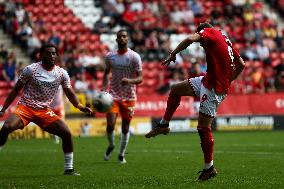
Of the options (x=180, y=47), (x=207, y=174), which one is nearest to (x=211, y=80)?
(x=180, y=47)

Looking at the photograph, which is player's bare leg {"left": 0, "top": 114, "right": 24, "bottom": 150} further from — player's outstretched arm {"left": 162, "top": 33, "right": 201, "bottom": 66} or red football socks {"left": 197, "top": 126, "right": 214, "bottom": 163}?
player's outstretched arm {"left": 162, "top": 33, "right": 201, "bottom": 66}

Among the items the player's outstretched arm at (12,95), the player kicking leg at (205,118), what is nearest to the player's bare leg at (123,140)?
the player's outstretched arm at (12,95)

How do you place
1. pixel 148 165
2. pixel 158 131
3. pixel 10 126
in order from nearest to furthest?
pixel 158 131 < pixel 10 126 < pixel 148 165

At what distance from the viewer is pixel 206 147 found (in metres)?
12.6

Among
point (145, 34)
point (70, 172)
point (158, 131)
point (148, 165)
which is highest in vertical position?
point (145, 34)

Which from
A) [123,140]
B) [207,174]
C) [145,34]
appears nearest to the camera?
[207,174]

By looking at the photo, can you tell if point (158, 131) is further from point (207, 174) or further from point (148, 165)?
point (148, 165)

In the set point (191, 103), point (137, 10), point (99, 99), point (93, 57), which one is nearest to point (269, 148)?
point (99, 99)

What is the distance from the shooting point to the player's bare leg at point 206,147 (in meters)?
12.5

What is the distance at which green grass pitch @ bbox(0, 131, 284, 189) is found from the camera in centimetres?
1238

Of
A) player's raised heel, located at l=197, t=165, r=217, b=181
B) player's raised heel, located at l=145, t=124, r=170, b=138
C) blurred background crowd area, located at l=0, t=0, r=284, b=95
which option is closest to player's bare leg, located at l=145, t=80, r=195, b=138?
player's raised heel, located at l=145, t=124, r=170, b=138

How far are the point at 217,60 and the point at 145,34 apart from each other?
76.2 ft

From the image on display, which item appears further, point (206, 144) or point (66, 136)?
point (66, 136)

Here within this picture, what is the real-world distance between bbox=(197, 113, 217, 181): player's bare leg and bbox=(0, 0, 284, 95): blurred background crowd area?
58.4ft
